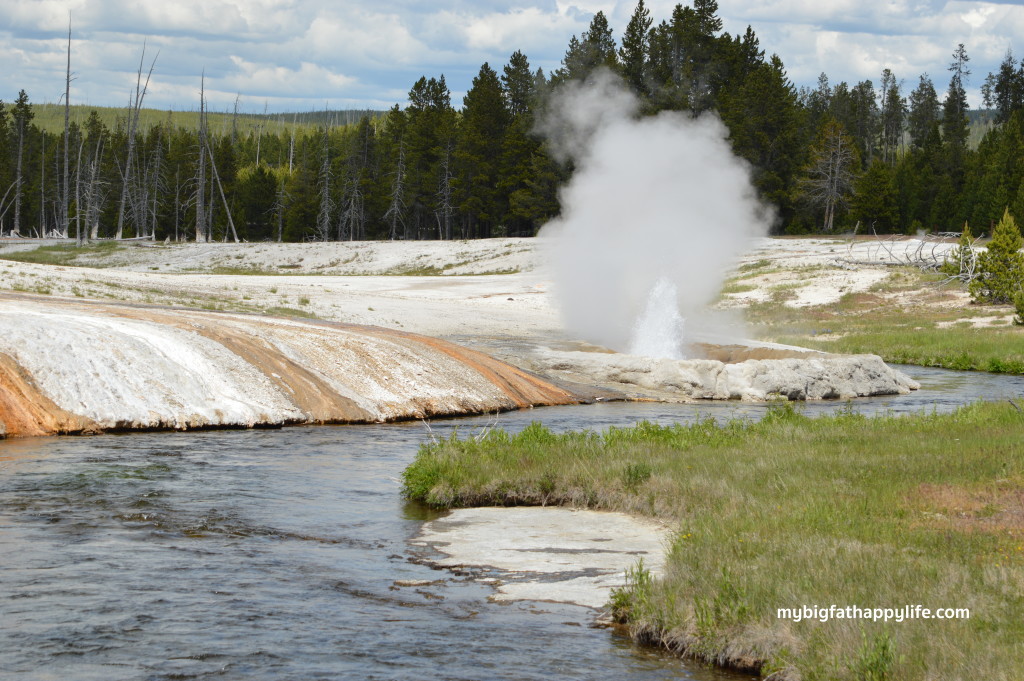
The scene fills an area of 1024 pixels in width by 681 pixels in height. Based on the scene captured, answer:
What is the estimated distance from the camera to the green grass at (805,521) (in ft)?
21.8

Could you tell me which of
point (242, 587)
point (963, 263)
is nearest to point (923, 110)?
point (963, 263)

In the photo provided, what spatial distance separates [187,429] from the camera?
1773 centimetres

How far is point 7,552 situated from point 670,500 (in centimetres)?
675

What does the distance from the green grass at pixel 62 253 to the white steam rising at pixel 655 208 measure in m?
47.4

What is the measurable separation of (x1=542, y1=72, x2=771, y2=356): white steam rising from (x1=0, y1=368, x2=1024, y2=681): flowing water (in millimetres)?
15326

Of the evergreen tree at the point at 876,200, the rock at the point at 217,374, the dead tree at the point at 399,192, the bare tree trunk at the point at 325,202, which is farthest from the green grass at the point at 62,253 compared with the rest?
the evergreen tree at the point at 876,200

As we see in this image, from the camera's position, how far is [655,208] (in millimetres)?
28469

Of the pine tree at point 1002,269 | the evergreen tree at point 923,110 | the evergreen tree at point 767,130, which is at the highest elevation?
the evergreen tree at point 923,110

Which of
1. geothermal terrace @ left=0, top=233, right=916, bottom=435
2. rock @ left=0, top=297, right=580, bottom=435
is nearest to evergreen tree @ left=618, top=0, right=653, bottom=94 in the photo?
geothermal terrace @ left=0, top=233, right=916, bottom=435

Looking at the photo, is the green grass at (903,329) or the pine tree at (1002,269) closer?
the green grass at (903,329)

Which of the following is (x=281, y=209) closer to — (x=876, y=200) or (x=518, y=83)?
(x=518, y=83)

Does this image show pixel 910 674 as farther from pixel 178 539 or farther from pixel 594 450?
pixel 594 450

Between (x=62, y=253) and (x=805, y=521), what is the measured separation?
71946 mm

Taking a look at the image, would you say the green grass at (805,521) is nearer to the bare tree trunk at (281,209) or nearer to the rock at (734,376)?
the rock at (734,376)
